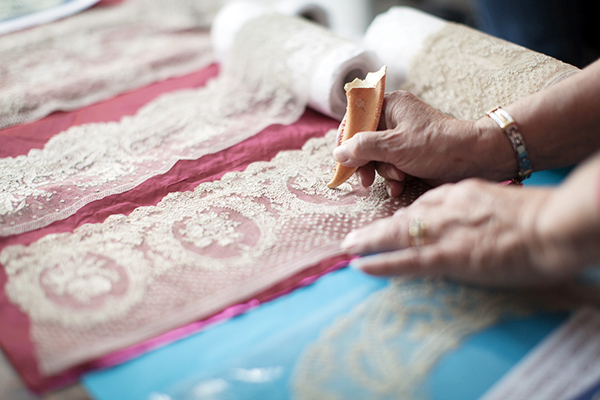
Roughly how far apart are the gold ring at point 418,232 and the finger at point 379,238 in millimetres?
13

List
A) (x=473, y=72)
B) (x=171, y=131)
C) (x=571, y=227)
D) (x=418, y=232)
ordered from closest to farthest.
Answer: (x=571, y=227)
(x=418, y=232)
(x=473, y=72)
(x=171, y=131)

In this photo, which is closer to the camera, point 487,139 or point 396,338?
point 396,338

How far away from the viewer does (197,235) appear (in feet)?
2.80

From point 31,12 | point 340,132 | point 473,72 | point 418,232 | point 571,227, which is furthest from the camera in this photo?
point 31,12

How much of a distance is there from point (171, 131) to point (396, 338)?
0.79 metres

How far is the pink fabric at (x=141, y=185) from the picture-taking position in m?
0.67

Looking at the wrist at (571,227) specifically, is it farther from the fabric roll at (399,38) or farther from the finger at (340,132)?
the fabric roll at (399,38)

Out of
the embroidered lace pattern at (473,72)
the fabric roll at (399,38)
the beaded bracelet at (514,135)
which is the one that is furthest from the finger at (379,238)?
the fabric roll at (399,38)

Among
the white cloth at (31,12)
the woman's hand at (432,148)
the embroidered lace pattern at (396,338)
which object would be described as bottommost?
the embroidered lace pattern at (396,338)

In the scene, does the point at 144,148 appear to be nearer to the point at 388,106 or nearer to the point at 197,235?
the point at 197,235

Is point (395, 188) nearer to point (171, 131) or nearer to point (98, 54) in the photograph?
point (171, 131)

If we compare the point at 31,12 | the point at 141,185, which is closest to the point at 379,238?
the point at 141,185

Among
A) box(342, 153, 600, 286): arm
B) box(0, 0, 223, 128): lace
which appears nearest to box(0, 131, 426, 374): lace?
box(342, 153, 600, 286): arm

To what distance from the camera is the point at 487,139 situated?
0.88m
